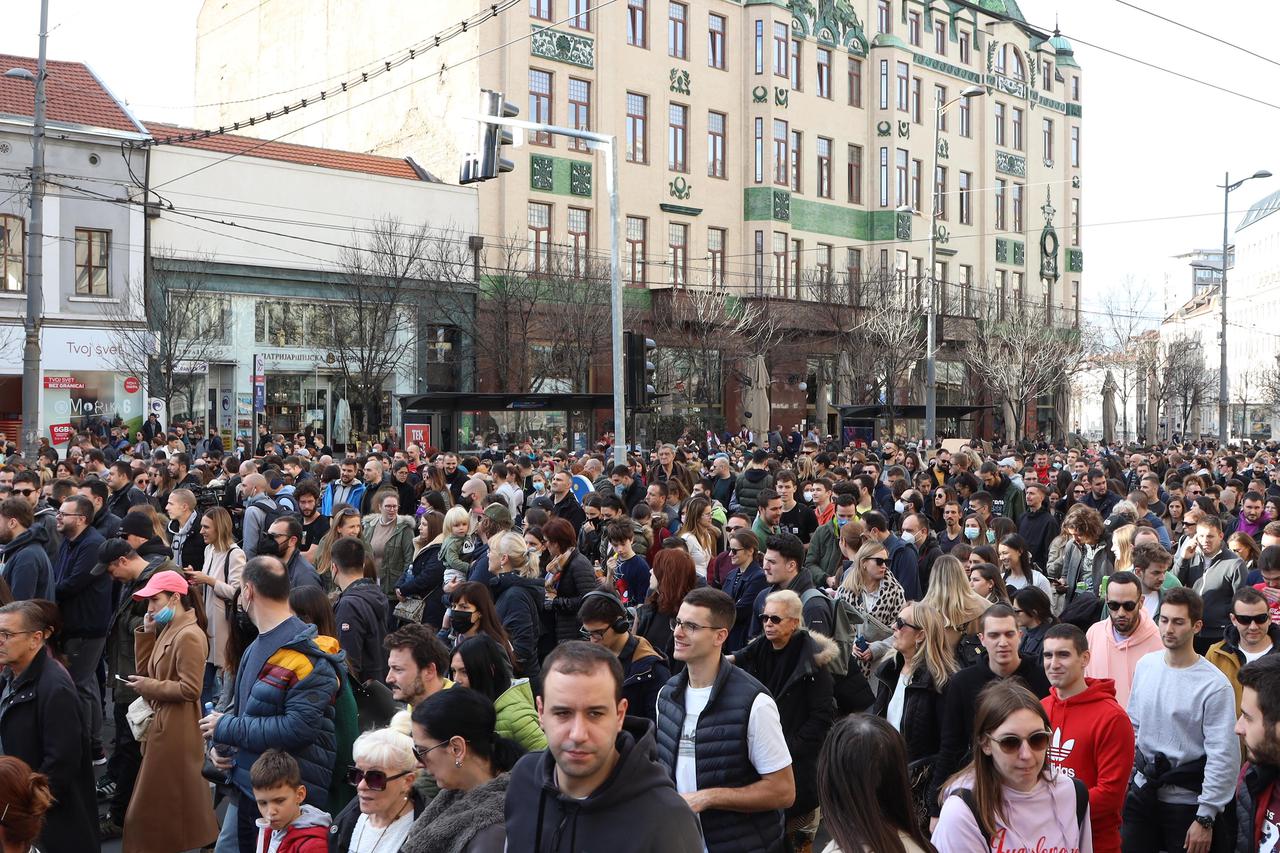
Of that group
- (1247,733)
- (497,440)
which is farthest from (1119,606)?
(497,440)

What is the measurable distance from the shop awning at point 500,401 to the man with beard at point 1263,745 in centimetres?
2026

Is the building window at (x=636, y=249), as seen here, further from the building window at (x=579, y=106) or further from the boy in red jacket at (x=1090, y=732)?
the boy in red jacket at (x=1090, y=732)

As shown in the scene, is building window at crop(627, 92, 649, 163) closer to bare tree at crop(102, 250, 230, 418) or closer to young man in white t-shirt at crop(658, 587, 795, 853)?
bare tree at crop(102, 250, 230, 418)

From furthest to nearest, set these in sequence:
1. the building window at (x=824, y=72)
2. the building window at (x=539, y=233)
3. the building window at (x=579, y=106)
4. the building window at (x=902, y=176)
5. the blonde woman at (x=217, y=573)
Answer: the building window at (x=902, y=176) < the building window at (x=824, y=72) < the building window at (x=579, y=106) < the building window at (x=539, y=233) < the blonde woman at (x=217, y=573)

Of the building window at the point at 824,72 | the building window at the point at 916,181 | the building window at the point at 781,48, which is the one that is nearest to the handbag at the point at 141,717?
the building window at the point at 781,48

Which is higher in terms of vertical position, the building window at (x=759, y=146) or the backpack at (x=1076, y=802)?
the building window at (x=759, y=146)

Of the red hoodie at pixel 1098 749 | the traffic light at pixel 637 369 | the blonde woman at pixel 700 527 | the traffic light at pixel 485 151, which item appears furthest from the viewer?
the traffic light at pixel 637 369

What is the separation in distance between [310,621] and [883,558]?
3.91 metres

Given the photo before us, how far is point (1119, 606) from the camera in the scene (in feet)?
21.4

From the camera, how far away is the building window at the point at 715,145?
150 feet

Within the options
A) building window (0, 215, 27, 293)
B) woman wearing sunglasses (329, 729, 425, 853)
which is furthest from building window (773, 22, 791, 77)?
woman wearing sunglasses (329, 729, 425, 853)

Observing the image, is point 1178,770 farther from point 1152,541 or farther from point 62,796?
point 62,796

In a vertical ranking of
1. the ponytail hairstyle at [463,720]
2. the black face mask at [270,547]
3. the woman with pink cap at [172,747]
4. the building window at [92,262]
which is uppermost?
the building window at [92,262]

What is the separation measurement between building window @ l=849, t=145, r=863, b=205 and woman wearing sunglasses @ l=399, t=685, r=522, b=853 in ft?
161
